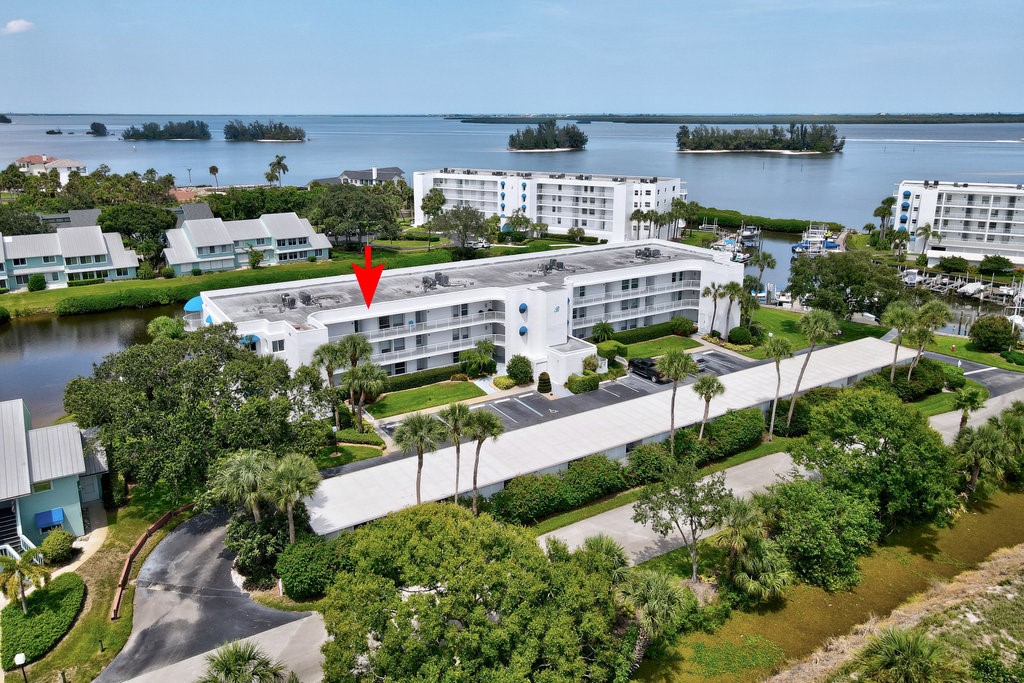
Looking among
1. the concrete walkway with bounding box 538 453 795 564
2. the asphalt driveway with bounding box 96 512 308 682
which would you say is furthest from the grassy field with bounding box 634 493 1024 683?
the asphalt driveway with bounding box 96 512 308 682

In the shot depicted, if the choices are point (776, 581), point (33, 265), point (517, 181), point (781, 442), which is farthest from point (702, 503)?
point (517, 181)

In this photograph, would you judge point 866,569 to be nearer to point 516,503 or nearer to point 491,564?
point 516,503

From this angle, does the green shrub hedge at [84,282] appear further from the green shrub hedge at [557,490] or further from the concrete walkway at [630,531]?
the concrete walkway at [630,531]

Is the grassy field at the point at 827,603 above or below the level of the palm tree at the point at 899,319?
below

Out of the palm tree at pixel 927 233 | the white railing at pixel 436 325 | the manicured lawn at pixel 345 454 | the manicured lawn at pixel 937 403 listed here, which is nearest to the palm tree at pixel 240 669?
the manicured lawn at pixel 345 454

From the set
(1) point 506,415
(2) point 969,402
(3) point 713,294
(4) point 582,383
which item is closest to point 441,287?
(4) point 582,383

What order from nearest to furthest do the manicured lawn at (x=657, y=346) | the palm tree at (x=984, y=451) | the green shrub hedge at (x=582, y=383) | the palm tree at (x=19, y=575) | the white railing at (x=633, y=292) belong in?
the palm tree at (x=19, y=575), the palm tree at (x=984, y=451), the green shrub hedge at (x=582, y=383), the manicured lawn at (x=657, y=346), the white railing at (x=633, y=292)

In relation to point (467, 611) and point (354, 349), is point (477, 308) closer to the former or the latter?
point (354, 349)

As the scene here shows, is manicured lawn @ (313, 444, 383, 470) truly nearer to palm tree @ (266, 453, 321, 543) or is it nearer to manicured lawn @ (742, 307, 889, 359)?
palm tree @ (266, 453, 321, 543)
